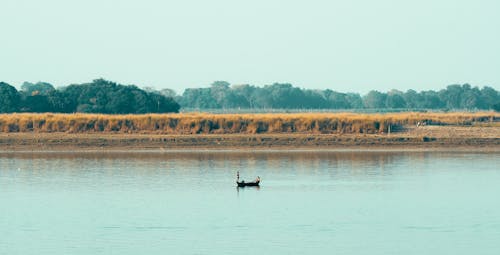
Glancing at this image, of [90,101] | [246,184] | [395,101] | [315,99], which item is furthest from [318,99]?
[246,184]

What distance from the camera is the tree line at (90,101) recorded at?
80250 millimetres

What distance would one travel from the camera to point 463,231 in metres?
23.1

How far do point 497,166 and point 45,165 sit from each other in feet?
63.7

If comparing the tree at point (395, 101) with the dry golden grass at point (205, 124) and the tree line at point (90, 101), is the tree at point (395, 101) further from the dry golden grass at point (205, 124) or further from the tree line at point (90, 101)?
the dry golden grass at point (205, 124)

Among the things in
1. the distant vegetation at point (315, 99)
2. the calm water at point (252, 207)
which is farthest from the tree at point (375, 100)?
the calm water at point (252, 207)

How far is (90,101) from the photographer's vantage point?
82438 mm

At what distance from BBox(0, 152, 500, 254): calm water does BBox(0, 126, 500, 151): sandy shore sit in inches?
360

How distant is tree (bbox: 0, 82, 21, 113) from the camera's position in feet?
262

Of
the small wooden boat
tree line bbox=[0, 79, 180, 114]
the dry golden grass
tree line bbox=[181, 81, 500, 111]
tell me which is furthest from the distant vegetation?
the small wooden boat

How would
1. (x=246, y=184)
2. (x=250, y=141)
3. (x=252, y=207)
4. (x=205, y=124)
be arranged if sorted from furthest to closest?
(x=205, y=124)
(x=250, y=141)
(x=246, y=184)
(x=252, y=207)

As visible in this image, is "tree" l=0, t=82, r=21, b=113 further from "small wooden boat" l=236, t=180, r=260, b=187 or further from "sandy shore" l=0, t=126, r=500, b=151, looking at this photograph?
"small wooden boat" l=236, t=180, r=260, b=187

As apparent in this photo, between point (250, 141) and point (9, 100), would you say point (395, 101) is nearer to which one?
point (9, 100)

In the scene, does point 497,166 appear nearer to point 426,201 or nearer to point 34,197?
point 426,201

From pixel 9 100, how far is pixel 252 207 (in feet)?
184
